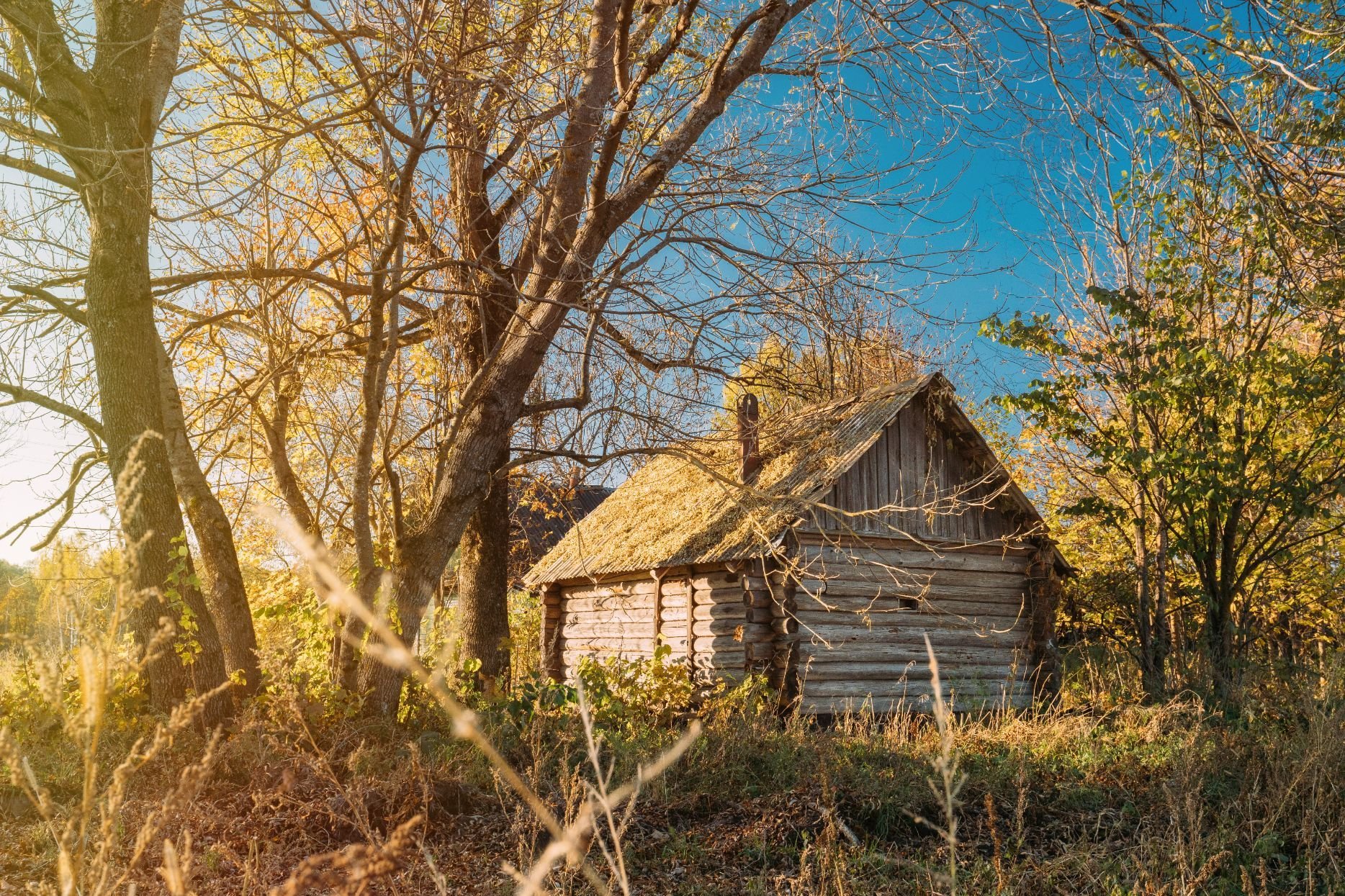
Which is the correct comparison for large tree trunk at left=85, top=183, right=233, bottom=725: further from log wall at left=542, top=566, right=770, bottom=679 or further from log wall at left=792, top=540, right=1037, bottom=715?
log wall at left=792, top=540, right=1037, bottom=715

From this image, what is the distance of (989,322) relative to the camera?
41.8 ft

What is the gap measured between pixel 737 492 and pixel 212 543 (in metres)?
5.17

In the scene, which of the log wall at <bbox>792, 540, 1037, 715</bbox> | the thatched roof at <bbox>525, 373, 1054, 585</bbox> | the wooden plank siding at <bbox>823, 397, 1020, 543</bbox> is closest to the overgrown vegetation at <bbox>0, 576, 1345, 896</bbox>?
the thatched roof at <bbox>525, 373, 1054, 585</bbox>

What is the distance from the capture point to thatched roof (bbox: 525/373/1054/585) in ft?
38.0

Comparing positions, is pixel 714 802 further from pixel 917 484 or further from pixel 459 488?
pixel 917 484

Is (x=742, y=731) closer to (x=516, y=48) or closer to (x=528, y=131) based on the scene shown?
(x=528, y=131)

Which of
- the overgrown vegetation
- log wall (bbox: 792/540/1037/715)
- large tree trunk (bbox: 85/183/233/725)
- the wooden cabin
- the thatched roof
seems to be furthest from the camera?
log wall (bbox: 792/540/1037/715)

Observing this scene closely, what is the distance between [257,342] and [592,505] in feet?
69.7

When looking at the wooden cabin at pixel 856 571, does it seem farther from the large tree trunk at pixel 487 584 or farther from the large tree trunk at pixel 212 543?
the large tree trunk at pixel 212 543

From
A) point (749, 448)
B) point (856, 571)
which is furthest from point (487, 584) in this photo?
point (856, 571)

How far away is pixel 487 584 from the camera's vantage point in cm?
1277

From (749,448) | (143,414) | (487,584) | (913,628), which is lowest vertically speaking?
(913,628)

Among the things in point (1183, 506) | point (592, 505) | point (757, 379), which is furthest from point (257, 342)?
point (592, 505)

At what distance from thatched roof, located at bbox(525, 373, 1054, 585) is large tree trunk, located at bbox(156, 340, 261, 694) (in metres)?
3.76
